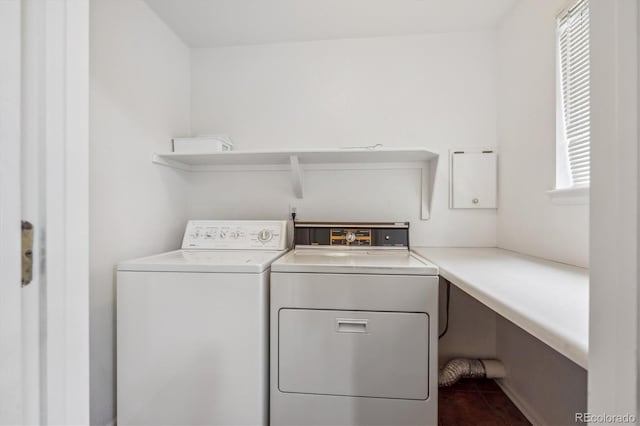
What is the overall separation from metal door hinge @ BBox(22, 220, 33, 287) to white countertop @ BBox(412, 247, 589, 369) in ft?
2.90

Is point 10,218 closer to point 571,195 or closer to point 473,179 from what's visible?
point 571,195

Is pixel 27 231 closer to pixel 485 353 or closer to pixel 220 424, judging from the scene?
pixel 220 424

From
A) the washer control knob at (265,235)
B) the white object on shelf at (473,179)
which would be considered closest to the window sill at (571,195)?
the white object on shelf at (473,179)

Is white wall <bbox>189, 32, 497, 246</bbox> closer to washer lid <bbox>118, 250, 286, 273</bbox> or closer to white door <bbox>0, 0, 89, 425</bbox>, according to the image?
washer lid <bbox>118, 250, 286, 273</bbox>

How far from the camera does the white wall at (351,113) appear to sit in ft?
6.28

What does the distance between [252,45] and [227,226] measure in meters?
1.38

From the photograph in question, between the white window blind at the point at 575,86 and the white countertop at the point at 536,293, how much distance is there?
47 cm

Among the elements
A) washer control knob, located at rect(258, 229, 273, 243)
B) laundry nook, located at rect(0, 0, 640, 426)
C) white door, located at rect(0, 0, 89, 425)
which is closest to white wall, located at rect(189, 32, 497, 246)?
laundry nook, located at rect(0, 0, 640, 426)

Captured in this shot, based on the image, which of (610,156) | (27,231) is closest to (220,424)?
(27,231)

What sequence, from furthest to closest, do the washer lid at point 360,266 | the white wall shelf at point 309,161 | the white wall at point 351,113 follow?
the white wall at point 351,113, the white wall shelf at point 309,161, the washer lid at point 360,266

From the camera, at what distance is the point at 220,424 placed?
4.01 feet

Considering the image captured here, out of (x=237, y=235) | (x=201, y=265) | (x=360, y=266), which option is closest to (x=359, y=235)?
(x=360, y=266)

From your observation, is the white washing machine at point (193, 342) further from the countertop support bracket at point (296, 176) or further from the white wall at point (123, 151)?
the countertop support bracket at point (296, 176)

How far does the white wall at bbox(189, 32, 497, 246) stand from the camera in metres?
1.92
